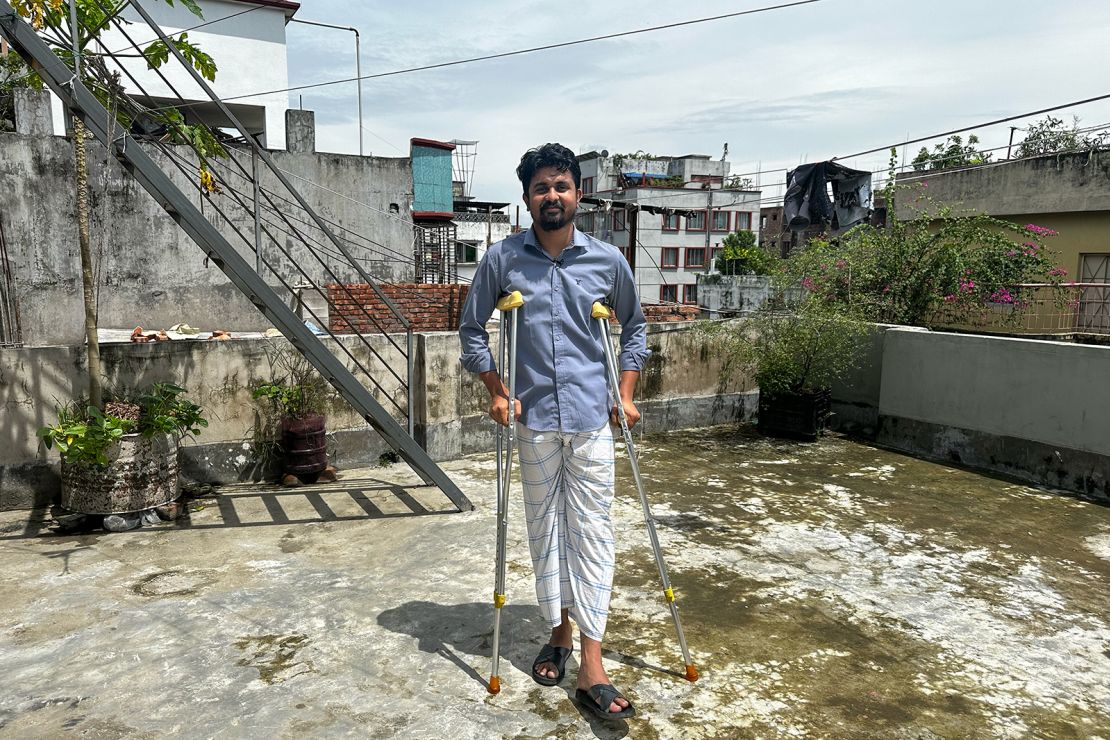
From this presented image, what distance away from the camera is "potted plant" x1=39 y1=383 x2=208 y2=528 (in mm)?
4835

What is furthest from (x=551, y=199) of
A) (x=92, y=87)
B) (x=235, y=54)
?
(x=235, y=54)

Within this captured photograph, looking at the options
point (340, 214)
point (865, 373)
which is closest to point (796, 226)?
point (865, 373)

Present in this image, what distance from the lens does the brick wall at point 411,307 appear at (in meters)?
8.85

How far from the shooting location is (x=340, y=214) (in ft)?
42.0

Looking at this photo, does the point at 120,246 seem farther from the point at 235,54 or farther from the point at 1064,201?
the point at 1064,201

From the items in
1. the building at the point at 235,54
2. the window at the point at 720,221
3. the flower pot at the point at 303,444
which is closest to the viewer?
the flower pot at the point at 303,444

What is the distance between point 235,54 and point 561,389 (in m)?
19.9

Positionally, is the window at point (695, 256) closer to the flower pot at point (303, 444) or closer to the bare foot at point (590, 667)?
the flower pot at point (303, 444)

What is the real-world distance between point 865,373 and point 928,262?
6.48 feet

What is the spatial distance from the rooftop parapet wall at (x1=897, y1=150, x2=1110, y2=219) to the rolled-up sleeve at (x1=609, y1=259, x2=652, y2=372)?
460 inches

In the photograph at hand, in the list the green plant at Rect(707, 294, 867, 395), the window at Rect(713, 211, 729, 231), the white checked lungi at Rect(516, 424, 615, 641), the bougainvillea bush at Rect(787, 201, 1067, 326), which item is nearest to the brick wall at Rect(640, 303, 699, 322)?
the bougainvillea bush at Rect(787, 201, 1067, 326)

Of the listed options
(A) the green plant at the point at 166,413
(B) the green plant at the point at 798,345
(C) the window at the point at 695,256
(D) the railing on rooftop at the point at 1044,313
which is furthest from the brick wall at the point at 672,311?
(C) the window at the point at 695,256

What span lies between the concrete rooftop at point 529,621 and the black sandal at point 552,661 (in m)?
0.07

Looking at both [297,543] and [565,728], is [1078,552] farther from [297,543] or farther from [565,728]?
[297,543]
